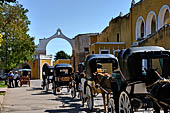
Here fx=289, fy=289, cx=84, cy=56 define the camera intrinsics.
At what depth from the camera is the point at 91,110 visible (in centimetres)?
1084

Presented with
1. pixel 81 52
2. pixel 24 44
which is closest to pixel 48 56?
pixel 81 52

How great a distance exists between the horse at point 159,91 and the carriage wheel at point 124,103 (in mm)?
696

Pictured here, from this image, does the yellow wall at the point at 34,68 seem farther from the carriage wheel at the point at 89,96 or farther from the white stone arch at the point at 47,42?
the carriage wheel at the point at 89,96

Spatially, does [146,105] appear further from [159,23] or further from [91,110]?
[159,23]

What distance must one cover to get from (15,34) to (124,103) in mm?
27089

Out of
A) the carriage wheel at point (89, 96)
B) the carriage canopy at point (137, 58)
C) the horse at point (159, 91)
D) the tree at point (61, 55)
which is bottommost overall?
the carriage wheel at point (89, 96)

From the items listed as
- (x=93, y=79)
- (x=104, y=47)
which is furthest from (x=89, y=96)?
(x=104, y=47)

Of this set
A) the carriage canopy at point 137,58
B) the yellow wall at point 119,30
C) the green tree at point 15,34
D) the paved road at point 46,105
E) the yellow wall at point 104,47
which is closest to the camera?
the carriage canopy at point 137,58

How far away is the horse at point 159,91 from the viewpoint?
18.6ft

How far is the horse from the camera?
5668 mm

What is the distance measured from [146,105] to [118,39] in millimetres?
34975

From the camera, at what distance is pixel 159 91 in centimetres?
587

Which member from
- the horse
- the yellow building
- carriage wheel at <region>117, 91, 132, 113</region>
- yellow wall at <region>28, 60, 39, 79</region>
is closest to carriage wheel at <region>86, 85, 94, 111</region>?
carriage wheel at <region>117, 91, 132, 113</region>

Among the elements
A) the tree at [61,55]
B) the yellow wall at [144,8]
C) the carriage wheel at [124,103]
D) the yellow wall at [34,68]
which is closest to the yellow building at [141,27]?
the yellow wall at [144,8]
